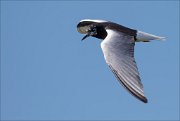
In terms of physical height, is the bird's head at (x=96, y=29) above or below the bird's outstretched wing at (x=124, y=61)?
above

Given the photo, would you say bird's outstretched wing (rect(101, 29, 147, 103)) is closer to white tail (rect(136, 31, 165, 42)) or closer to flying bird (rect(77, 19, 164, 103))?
flying bird (rect(77, 19, 164, 103))

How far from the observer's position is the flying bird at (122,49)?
11031 mm

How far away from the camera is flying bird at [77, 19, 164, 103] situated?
1103cm

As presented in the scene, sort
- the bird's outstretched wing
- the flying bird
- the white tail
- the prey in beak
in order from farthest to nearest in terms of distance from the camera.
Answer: the prey in beak → the white tail → the flying bird → the bird's outstretched wing

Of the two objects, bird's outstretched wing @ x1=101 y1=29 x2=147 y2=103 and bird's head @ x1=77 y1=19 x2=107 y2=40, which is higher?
bird's head @ x1=77 y1=19 x2=107 y2=40

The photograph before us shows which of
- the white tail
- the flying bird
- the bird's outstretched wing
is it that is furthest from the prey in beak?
the bird's outstretched wing

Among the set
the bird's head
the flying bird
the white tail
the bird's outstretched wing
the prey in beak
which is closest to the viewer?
the bird's outstretched wing

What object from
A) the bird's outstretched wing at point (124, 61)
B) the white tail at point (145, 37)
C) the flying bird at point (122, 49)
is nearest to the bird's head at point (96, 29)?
the flying bird at point (122, 49)

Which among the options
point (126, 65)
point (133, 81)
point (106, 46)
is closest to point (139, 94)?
point (133, 81)

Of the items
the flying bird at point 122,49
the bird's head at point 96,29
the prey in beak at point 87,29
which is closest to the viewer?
the flying bird at point 122,49

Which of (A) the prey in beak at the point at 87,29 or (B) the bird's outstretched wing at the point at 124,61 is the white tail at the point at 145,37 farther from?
(A) the prey in beak at the point at 87,29

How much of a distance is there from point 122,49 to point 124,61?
710 mm

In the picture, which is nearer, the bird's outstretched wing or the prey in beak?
the bird's outstretched wing

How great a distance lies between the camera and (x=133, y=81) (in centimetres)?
1108
